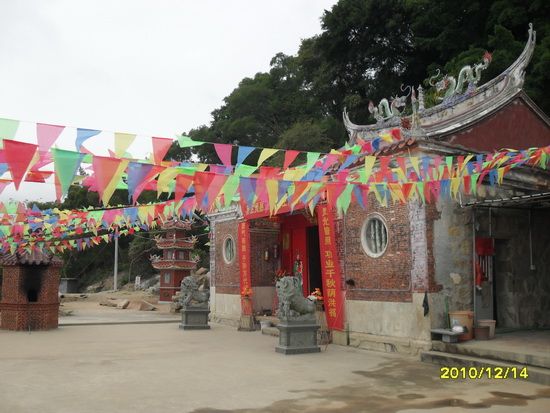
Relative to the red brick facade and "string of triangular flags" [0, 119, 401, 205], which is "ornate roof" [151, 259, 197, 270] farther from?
"string of triangular flags" [0, 119, 401, 205]

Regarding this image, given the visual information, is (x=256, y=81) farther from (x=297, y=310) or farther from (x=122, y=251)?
(x=297, y=310)

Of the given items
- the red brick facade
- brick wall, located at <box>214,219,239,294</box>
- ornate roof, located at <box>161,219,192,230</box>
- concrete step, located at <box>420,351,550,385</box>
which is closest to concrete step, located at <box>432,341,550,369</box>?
concrete step, located at <box>420,351,550,385</box>

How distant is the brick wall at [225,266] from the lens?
16.6 m

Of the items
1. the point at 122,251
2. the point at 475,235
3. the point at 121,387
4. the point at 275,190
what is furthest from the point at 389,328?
the point at 122,251

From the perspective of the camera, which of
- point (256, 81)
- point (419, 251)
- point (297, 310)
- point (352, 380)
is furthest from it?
point (256, 81)

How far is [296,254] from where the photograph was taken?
50.2 ft

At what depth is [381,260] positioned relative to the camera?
427 inches

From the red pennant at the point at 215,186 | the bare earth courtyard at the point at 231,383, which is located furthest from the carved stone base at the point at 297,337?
the red pennant at the point at 215,186

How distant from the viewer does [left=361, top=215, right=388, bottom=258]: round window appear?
10953mm

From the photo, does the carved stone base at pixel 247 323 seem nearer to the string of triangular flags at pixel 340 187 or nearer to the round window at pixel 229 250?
the round window at pixel 229 250

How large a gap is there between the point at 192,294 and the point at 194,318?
28.6 inches

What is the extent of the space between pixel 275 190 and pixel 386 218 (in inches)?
150

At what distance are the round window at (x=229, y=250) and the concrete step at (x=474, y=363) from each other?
843cm

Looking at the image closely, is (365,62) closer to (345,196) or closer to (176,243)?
(176,243)
